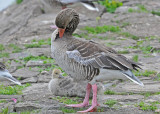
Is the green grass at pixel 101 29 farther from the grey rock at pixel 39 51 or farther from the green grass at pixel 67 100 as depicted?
the green grass at pixel 67 100

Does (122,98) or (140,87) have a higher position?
(122,98)

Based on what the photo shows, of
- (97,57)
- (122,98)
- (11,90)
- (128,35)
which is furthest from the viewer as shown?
(128,35)

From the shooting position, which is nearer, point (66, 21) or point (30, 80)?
point (66, 21)

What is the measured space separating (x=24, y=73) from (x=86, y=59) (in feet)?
8.52

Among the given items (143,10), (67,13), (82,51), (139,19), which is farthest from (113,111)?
(143,10)

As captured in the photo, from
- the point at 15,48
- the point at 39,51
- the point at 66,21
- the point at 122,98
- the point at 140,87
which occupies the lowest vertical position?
the point at 15,48

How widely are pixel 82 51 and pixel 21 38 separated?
5.09 m

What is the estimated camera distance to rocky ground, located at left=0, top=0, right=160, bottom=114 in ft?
18.7

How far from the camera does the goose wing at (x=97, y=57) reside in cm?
545

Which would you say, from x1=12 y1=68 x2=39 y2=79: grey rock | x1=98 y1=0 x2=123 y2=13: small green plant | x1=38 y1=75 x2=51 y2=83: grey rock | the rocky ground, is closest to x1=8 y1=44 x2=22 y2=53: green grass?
the rocky ground

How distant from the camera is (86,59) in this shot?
5.52m

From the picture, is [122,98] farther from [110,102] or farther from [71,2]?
[71,2]

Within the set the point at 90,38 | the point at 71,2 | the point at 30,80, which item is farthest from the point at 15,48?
the point at 71,2

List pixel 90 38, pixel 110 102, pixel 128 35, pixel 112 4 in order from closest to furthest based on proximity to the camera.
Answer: pixel 110 102 → pixel 90 38 → pixel 128 35 → pixel 112 4
